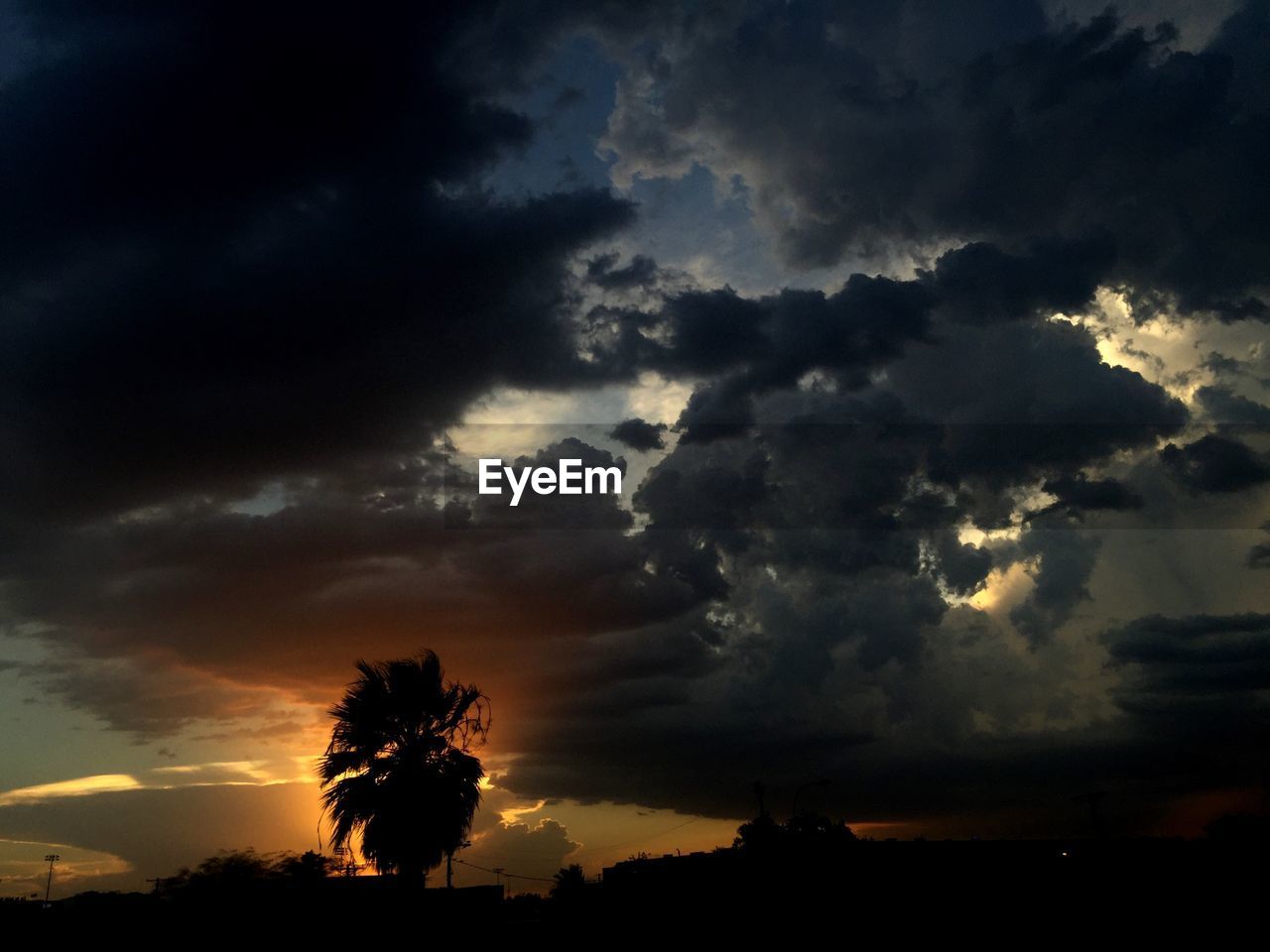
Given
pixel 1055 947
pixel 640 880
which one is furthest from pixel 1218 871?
pixel 640 880

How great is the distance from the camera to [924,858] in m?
27.1

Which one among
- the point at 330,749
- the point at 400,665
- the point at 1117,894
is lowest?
the point at 1117,894

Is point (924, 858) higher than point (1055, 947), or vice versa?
point (924, 858)

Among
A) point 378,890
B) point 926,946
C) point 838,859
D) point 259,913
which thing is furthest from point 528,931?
point 926,946

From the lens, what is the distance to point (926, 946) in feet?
83.7

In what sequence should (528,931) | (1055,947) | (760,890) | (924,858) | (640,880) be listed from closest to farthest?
(1055,947)
(924,858)
(760,890)
(640,880)
(528,931)

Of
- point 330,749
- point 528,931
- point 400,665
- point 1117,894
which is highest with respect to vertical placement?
point 400,665

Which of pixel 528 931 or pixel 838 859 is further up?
pixel 838 859

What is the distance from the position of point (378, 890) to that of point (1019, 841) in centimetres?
2148

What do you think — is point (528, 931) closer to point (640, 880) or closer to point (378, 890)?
point (640, 880)

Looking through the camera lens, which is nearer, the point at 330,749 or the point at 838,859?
the point at 838,859

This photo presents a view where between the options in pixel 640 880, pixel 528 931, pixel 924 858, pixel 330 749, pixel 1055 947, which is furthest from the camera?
pixel 528 931

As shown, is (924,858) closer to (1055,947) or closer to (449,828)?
(1055,947)

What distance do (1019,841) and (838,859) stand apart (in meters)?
10.1
